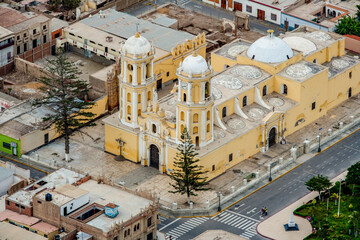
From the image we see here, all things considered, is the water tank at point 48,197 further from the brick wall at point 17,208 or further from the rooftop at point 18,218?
the rooftop at point 18,218

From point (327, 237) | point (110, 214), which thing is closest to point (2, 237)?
point (110, 214)

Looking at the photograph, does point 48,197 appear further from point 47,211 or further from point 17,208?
point 17,208

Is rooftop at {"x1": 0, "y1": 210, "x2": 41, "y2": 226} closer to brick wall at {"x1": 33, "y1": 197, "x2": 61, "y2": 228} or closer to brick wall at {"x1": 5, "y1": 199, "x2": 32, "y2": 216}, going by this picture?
brick wall at {"x1": 5, "y1": 199, "x2": 32, "y2": 216}

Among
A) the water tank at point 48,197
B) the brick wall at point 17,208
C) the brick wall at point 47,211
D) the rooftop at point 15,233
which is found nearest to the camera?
the rooftop at point 15,233

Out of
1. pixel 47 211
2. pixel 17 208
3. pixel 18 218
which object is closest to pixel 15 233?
pixel 18 218

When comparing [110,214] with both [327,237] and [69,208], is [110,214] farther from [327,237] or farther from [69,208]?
[327,237]

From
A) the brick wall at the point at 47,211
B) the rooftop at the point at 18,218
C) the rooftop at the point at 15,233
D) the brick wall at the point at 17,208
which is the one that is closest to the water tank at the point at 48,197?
the brick wall at the point at 47,211
